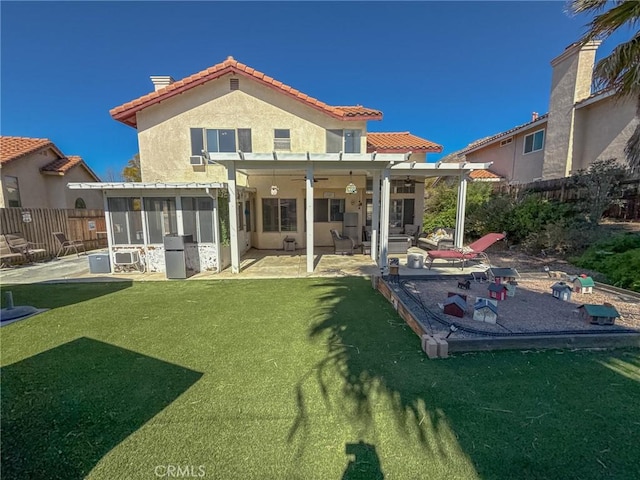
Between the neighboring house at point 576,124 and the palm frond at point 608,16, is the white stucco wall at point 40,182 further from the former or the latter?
the neighboring house at point 576,124

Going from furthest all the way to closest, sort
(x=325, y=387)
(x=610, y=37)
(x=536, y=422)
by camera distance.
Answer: (x=610, y=37) → (x=325, y=387) → (x=536, y=422)

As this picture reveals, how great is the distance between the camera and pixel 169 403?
2.94 m

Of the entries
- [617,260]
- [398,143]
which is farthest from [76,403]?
[398,143]

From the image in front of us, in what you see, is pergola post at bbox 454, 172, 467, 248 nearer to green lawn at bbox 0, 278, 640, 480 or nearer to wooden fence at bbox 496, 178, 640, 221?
wooden fence at bbox 496, 178, 640, 221

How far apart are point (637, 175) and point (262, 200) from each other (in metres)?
13.9

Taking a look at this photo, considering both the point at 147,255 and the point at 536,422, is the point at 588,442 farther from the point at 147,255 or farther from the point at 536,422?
the point at 147,255

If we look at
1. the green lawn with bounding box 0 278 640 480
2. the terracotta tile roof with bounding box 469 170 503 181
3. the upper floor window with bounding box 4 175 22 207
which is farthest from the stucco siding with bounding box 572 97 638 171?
the upper floor window with bounding box 4 175 22 207

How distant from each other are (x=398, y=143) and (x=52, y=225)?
16.5 meters

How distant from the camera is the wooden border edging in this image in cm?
390

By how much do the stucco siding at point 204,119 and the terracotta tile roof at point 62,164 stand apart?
6.95 meters

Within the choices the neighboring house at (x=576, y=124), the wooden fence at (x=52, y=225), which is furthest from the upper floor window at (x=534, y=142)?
the wooden fence at (x=52, y=225)

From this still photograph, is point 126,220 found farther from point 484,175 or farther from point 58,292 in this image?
point 484,175

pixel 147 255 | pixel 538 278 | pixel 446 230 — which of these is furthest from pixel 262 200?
pixel 538 278

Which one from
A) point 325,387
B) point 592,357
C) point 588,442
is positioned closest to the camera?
point 588,442
